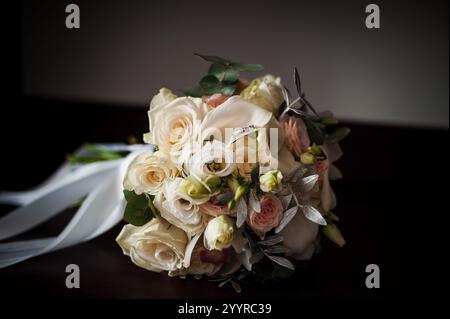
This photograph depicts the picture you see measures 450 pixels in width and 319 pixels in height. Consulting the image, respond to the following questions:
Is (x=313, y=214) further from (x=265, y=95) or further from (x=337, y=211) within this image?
(x=337, y=211)

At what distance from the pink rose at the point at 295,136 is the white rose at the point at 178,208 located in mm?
168

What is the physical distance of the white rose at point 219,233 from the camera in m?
0.62

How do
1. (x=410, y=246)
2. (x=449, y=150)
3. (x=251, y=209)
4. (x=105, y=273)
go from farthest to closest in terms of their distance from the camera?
(x=449, y=150) < (x=410, y=246) < (x=105, y=273) < (x=251, y=209)

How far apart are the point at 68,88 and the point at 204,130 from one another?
3.54ft

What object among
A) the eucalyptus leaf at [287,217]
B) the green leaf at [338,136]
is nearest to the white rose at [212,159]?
the eucalyptus leaf at [287,217]

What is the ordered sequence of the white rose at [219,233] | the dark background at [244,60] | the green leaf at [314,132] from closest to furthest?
the white rose at [219,233]
the green leaf at [314,132]
the dark background at [244,60]

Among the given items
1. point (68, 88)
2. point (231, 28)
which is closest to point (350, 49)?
point (231, 28)

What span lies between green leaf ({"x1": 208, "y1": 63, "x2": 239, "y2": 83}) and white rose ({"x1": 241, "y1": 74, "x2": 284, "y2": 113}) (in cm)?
3

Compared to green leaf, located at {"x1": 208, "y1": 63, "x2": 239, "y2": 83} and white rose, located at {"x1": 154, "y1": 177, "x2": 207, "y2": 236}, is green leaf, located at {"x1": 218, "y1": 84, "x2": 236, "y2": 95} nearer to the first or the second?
green leaf, located at {"x1": 208, "y1": 63, "x2": 239, "y2": 83}

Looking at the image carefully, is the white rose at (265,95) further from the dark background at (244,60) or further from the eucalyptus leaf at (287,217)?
the dark background at (244,60)

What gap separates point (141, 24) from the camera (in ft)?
4.97

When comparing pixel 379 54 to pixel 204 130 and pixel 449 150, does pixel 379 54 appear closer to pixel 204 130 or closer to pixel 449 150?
pixel 449 150

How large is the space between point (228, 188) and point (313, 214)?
123 mm

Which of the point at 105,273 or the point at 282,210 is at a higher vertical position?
the point at 282,210
